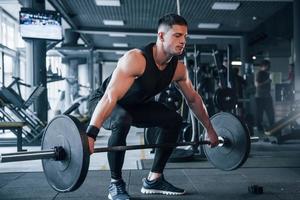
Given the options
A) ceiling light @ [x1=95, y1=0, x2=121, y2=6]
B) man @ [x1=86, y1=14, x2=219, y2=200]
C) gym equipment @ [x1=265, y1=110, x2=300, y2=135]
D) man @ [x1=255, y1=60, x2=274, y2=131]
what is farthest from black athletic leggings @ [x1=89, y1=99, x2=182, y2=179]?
ceiling light @ [x1=95, y1=0, x2=121, y2=6]

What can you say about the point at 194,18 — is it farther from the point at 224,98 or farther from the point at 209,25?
the point at 224,98

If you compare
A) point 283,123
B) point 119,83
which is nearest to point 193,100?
point 119,83

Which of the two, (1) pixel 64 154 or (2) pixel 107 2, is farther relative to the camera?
(2) pixel 107 2

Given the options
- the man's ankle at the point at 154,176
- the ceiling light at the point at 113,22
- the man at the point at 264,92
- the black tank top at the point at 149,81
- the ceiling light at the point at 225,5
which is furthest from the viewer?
the ceiling light at the point at 113,22

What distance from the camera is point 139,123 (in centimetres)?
212

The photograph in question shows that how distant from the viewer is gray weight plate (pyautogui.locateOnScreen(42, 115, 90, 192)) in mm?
1566

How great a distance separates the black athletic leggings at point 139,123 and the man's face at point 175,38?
40 centimetres

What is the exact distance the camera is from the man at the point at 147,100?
178cm

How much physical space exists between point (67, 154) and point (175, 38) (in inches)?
30.1

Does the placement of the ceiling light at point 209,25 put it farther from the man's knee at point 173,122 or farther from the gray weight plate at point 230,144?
the man's knee at point 173,122

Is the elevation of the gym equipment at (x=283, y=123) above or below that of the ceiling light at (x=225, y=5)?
below

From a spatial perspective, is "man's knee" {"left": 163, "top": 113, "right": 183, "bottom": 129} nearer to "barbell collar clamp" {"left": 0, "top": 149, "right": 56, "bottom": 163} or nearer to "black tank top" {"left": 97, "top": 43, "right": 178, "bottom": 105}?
"black tank top" {"left": 97, "top": 43, "right": 178, "bottom": 105}

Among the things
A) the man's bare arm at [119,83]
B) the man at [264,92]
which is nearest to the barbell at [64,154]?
the man's bare arm at [119,83]

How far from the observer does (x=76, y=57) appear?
1236 centimetres
